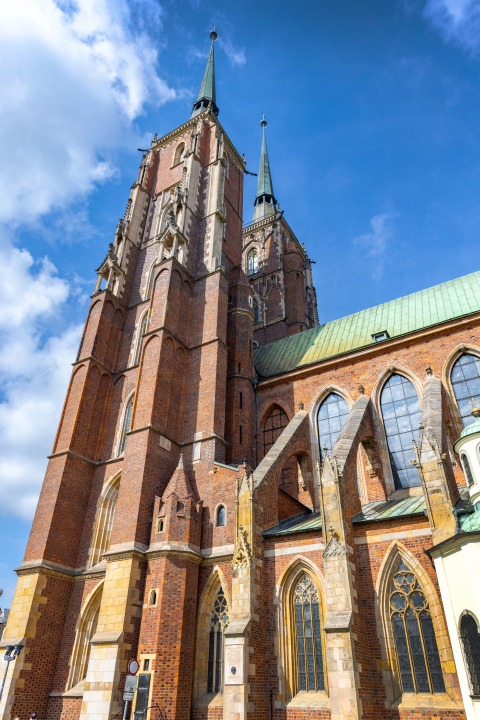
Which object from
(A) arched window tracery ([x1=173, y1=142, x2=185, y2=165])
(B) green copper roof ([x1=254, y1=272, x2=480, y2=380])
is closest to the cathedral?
(B) green copper roof ([x1=254, y1=272, x2=480, y2=380])

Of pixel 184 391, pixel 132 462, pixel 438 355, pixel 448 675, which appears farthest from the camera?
pixel 184 391

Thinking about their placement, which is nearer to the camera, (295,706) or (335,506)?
(295,706)

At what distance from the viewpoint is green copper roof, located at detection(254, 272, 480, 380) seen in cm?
2208

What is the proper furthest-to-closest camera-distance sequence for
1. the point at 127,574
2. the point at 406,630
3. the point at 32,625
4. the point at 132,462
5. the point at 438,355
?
the point at 438,355, the point at 132,462, the point at 32,625, the point at 127,574, the point at 406,630

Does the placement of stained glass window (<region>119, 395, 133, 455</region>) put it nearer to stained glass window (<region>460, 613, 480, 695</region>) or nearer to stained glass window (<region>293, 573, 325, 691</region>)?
stained glass window (<region>293, 573, 325, 691</region>)

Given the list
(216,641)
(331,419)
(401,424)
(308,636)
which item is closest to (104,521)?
(216,641)

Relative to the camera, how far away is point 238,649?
13.6 meters

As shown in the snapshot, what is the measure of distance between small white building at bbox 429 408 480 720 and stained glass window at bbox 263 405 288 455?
1108 centimetres

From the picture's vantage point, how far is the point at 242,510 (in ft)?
53.4

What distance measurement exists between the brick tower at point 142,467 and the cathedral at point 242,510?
82 mm

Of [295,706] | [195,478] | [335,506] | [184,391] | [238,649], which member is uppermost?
[184,391]

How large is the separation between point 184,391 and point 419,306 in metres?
11.8

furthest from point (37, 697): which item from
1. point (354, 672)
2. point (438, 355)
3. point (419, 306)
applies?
point (419, 306)

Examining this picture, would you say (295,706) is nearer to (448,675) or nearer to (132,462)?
(448,675)
